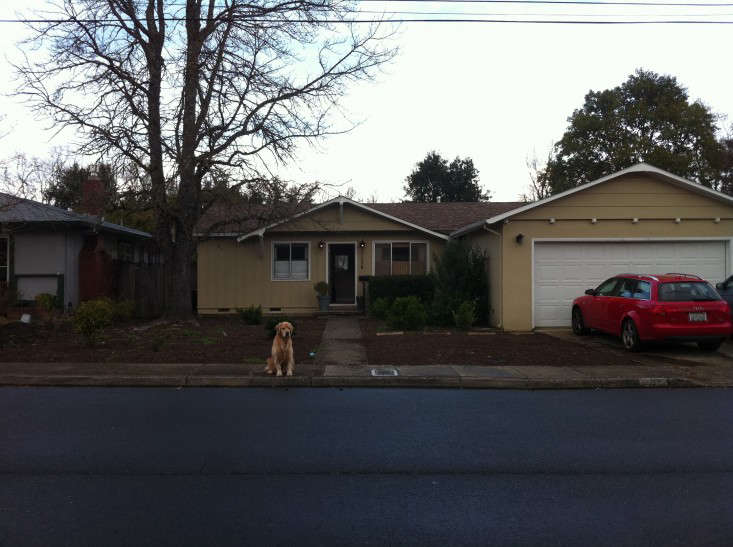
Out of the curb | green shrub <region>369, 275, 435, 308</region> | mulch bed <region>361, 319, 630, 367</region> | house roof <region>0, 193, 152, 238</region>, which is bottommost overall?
the curb

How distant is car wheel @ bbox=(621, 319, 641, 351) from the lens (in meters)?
12.0

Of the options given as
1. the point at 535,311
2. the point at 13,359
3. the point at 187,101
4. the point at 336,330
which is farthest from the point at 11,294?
the point at 535,311

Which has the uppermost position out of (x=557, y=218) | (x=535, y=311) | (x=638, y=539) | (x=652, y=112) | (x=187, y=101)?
(x=652, y=112)

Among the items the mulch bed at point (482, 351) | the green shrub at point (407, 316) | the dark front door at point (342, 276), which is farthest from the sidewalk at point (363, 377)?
the dark front door at point (342, 276)

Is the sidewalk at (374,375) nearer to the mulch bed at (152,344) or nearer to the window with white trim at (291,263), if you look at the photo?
the mulch bed at (152,344)

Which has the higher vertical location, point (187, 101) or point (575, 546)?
point (187, 101)

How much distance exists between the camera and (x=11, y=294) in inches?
612

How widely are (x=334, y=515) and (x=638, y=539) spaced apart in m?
2.04

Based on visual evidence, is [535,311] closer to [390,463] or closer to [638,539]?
[390,463]

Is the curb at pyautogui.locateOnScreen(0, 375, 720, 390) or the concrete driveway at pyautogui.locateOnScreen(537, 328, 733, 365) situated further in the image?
the concrete driveway at pyautogui.locateOnScreen(537, 328, 733, 365)

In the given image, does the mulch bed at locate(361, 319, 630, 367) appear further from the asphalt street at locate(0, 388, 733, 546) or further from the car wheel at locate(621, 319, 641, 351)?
the asphalt street at locate(0, 388, 733, 546)

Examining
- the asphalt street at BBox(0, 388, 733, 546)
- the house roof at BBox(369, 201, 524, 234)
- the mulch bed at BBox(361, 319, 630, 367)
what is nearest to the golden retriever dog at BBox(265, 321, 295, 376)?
the asphalt street at BBox(0, 388, 733, 546)

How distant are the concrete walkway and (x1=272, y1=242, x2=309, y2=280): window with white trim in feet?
12.9

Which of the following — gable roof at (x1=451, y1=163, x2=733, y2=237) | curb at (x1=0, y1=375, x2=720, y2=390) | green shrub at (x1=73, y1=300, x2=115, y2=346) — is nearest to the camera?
curb at (x1=0, y1=375, x2=720, y2=390)
